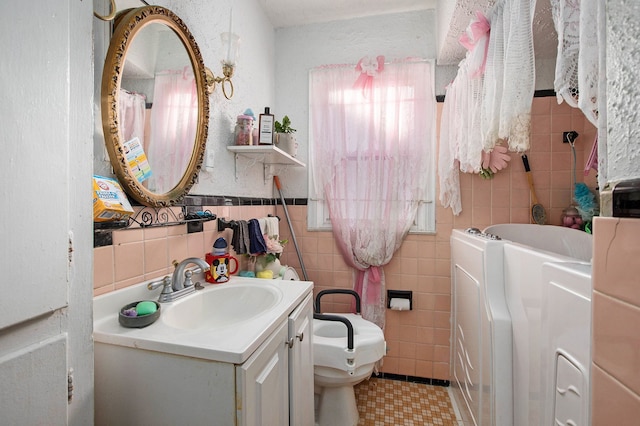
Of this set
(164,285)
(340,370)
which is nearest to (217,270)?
(164,285)

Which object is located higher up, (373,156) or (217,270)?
(373,156)

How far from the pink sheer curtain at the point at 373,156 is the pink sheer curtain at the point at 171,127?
40.3 inches

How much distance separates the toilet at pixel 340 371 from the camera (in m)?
1.45

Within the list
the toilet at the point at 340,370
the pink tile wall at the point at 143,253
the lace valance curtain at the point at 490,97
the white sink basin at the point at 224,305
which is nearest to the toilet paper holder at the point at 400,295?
the toilet at the point at 340,370

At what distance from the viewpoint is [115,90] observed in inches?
34.4

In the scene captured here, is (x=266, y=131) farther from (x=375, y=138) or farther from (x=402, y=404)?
(x=402, y=404)

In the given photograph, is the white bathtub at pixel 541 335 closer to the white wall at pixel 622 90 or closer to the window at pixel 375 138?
the white wall at pixel 622 90

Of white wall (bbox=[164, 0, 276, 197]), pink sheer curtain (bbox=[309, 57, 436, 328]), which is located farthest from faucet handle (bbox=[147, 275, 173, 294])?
pink sheer curtain (bbox=[309, 57, 436, 328])

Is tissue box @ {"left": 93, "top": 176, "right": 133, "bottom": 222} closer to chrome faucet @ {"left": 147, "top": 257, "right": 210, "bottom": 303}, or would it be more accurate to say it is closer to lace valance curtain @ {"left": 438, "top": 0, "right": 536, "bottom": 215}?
chrome faucet @ {"left": 147, "top": 257, "right": 210, "bottom": 303}

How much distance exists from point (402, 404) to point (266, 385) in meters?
1.38

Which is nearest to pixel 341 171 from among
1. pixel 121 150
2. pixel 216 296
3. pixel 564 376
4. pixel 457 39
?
pixel 457 39

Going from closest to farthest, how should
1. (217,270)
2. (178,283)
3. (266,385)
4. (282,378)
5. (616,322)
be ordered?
(616,322) → (266,385) → (282,378) → (178,283) → (217,270)

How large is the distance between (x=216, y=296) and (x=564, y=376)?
114 centimetres

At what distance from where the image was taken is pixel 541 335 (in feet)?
2.73
